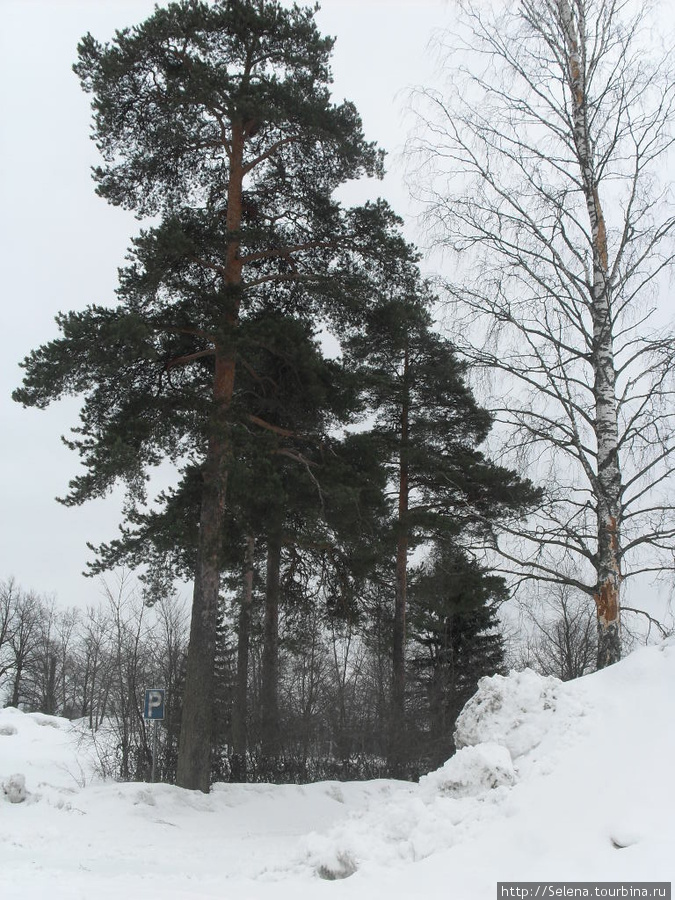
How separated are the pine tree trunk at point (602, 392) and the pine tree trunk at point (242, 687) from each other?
359 inches

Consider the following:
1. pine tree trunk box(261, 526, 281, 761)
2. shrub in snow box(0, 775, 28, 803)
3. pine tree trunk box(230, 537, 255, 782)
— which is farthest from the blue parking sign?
pine tree trunk box(261, 526, 281, 761)

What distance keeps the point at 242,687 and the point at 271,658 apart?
72.8 inches

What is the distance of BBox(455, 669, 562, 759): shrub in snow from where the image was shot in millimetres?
5883

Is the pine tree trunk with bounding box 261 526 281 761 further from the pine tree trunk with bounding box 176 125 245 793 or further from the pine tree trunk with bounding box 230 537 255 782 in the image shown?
the pine tree trunk with bounding box 176 125 245 793

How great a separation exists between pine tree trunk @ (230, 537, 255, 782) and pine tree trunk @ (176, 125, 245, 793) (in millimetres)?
3253

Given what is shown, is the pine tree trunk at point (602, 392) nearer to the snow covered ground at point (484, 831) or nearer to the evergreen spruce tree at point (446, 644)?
the snow covered ground at point (484, 831)

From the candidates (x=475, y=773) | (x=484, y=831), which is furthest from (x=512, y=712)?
(x=484, y=831)

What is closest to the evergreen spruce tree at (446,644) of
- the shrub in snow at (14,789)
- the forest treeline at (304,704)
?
the forest treeline at (304,704)

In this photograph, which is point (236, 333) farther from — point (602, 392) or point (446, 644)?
point (446, 644)

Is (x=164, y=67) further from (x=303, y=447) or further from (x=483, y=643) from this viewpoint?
(x=483, y=643)

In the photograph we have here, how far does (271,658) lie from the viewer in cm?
1664

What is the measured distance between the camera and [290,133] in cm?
1286

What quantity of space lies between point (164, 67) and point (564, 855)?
12.9 m

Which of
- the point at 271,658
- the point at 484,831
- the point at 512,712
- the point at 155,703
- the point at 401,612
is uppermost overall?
the point at 401,612
